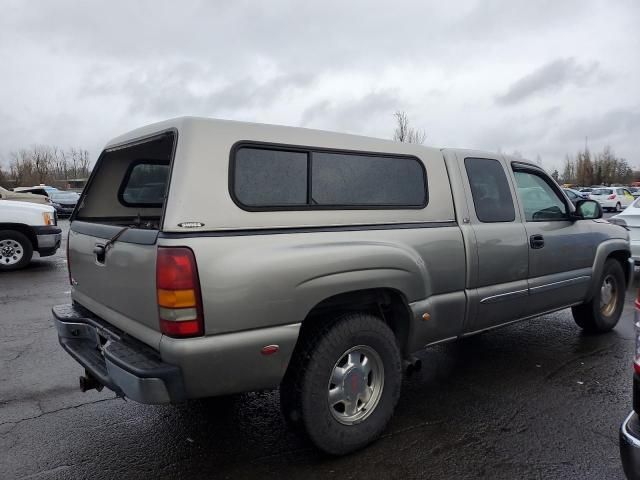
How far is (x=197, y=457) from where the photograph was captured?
302 centimetres

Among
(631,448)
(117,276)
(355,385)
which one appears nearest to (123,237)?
(117,276)

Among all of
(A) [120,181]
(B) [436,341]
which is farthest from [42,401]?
(B) [436,341]

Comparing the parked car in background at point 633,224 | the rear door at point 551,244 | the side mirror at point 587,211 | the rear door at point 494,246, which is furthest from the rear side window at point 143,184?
the parked car in background at point 633,224

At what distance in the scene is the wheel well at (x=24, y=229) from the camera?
931cm

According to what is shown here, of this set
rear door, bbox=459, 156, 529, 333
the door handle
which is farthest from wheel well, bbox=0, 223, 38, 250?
the door handle

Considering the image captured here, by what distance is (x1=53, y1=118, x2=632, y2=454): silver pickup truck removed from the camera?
2.46 metres

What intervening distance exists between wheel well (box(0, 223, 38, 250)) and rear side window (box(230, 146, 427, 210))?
28.0 ft

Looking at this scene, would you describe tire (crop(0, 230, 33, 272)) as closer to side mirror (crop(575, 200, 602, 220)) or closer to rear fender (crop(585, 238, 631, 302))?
side mirror (crop(575, 200, 602, 220))

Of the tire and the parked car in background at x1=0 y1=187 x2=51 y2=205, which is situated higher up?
the parked car in background at x1=0 y1=187 x2=51 y2=205

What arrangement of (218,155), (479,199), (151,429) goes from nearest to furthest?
(218,155)
(151,429)
(479,199)

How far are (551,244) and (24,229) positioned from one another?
9456 millimetres

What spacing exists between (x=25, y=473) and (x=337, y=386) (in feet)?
6.23

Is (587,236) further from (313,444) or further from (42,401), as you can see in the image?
(42,401)

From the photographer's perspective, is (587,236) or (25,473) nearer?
(25,473)
